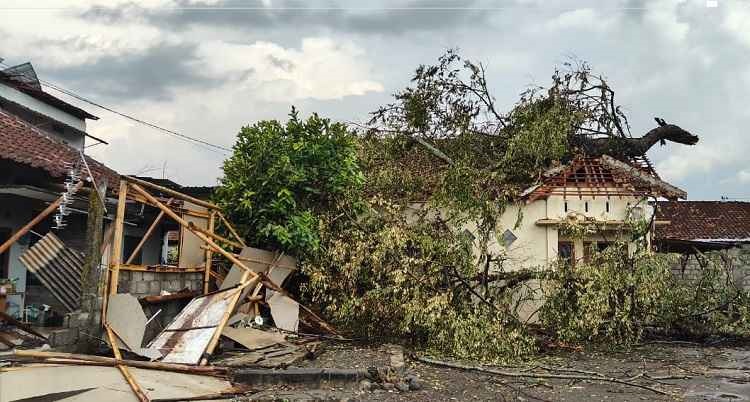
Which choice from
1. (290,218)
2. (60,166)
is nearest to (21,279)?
(60,166)

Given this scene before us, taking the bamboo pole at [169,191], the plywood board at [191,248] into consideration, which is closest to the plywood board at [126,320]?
the bamboo pole at [169,191]

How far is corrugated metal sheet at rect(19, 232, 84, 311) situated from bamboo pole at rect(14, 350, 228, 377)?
984mm

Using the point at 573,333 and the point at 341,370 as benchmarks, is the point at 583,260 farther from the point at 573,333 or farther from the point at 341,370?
the point at 341,370

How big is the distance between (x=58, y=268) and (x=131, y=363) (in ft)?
5.67

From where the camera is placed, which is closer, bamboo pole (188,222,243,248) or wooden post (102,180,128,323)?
wooden post (102,180,128,323)

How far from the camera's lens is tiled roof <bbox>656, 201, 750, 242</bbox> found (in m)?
20.9

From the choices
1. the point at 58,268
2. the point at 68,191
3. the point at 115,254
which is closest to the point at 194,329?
the point at 115,254

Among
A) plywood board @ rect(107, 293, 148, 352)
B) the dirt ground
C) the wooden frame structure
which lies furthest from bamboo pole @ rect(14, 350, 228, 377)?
the dirt ground

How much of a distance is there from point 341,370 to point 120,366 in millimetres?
2421

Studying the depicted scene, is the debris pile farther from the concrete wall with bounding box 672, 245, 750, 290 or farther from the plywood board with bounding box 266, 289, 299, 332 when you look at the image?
the concrete wall with bounding box 672, 245, 750, 290

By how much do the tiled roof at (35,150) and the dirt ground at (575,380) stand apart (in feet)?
15.8

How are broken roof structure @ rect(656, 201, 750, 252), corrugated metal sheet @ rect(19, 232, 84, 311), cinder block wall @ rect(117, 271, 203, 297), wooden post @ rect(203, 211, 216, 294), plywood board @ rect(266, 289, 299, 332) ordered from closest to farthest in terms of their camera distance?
corrugated metal sheet @ rect(19, 232, 84, 311)
cinder block wall @ rect(117, 271, 203, 297)
plywood board @ rect(266, 289, 299, 332)
wooden post @ rect(203, 211, 216, 294)
broken roof structure @ rect(656, 201, 750, 252)

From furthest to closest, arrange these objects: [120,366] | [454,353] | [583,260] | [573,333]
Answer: [583,260]
[573,333]
[454,353]
[120,366]

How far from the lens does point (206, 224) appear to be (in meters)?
10.8
